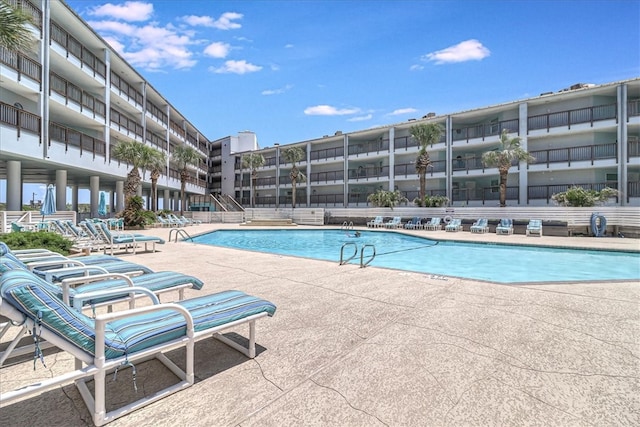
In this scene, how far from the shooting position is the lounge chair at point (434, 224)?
23.3 metres

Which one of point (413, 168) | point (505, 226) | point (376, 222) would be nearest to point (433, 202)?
point (376, 222)

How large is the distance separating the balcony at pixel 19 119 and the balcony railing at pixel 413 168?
2733 centimetres

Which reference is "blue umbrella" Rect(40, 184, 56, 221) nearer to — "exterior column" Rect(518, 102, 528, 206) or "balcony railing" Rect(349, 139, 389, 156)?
"balcony railing" Rect(349, 139, 389, 156)

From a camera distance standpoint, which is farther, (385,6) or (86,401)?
(385,6)

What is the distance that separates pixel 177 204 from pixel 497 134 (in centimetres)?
4353

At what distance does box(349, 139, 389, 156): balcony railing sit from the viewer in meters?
33.0

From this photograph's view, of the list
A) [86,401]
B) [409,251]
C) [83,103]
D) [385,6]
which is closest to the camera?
[86,401]

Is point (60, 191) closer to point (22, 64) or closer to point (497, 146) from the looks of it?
point (22, 64)

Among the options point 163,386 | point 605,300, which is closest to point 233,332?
point 163,386

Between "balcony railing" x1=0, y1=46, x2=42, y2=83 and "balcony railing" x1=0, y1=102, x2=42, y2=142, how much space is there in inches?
74.1

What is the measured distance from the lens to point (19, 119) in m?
15.1

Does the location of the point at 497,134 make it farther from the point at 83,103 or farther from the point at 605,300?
the point at 83,103

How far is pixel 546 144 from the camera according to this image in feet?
83.0

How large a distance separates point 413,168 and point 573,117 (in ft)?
41.1
